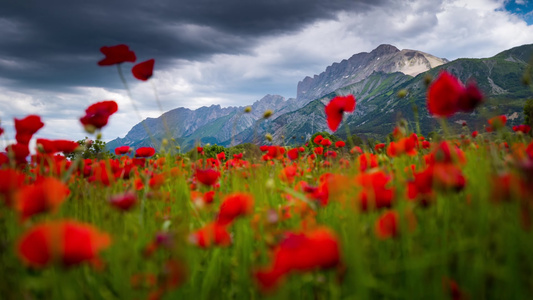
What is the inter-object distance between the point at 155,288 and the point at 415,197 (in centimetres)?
100

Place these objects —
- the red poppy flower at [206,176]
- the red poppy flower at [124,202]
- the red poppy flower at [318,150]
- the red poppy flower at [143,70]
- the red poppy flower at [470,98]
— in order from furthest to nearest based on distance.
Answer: the red poppy flower at [318,150], the red poppy flower at [143,70], the red poppy flower at [206,176], the red poppy flower at [124,202], the red poppy flower at [470,98]

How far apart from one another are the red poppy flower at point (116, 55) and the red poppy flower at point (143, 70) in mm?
141

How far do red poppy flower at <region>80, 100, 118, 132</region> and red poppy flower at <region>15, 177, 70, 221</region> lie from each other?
45.3 inches

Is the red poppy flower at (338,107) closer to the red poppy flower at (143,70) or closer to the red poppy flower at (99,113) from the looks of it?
the red poppy flower at (143,70)

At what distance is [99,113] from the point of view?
205 cm

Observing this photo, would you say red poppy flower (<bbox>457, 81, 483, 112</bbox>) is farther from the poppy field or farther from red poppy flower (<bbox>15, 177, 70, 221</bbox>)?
red poppy flower (<bbox>15, 177, 70, 221</bbox>)

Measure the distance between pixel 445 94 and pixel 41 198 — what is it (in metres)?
1.38

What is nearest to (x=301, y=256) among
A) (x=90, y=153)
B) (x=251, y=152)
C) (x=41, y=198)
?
(x=41, y=198)

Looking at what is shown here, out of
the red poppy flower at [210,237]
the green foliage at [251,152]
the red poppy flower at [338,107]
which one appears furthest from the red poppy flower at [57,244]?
the green foliage at [251,152]

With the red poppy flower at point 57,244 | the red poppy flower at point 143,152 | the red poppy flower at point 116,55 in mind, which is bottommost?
the red poppy flower at point 57,244

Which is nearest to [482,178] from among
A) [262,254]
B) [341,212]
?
[341,212]

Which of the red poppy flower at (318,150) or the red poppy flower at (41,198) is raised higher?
the red poppy flower at (41,198)

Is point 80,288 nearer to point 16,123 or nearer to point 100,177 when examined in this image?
point 100,177

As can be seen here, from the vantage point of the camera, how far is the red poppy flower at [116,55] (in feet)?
6.56
